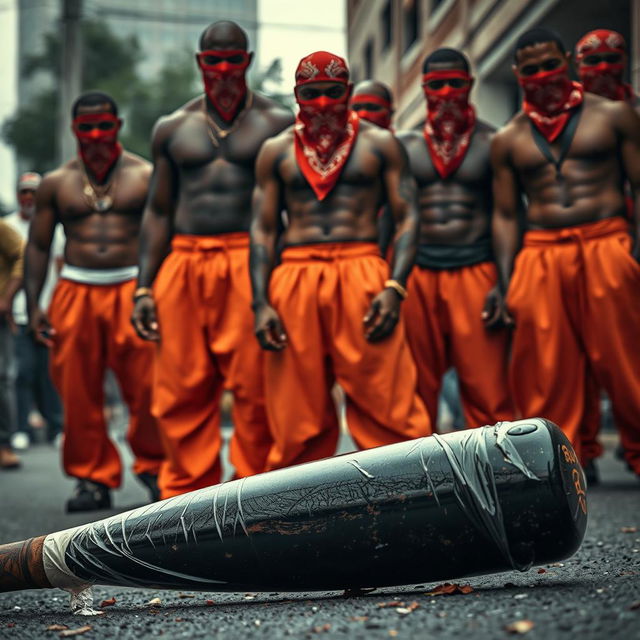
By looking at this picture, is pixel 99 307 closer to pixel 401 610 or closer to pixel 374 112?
pixel 374 112

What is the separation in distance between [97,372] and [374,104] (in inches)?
82.8

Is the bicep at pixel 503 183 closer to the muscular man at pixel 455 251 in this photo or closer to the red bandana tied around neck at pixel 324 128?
the muscular man at pixel 455 251

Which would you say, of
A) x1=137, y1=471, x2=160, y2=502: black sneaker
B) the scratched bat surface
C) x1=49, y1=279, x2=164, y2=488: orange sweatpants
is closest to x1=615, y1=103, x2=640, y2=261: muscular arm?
x1=49, y1=279, x2=164, y2=488: orange sweatpants

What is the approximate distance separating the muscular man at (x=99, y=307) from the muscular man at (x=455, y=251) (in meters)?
1.43

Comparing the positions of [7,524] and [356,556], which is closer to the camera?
[356,556]

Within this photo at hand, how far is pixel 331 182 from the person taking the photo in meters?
5.27

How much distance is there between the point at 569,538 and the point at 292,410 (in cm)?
215

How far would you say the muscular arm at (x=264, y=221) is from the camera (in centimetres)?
535

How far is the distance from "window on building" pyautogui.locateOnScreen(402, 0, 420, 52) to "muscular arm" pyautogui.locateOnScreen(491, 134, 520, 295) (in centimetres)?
1641

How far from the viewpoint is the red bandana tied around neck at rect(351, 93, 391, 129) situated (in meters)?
6.89

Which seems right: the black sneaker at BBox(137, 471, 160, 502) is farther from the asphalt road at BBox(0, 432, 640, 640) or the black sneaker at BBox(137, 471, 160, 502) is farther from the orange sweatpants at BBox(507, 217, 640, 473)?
the asphalt road at BBox(0, 432, 640, 640)

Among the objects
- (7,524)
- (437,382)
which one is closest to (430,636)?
(7,524)

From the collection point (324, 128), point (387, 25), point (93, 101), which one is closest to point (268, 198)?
point (324, 128)

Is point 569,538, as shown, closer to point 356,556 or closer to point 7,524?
point 356,556
